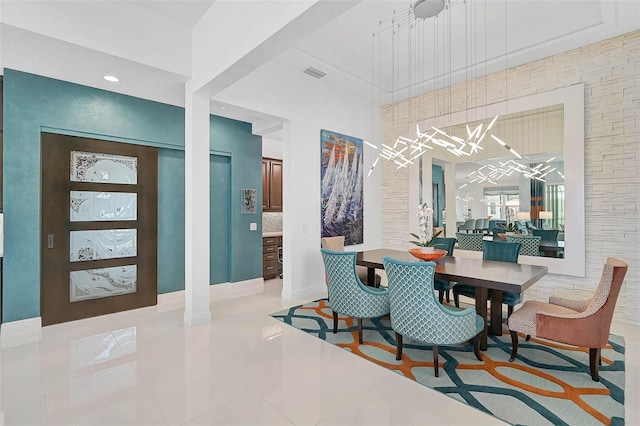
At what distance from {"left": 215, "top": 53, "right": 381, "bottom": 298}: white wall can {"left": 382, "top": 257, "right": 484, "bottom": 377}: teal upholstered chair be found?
235cm

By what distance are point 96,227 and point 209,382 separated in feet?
8.99

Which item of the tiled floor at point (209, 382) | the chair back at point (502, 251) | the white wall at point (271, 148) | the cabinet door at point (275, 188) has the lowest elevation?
the tiled floor at point (209, 382)

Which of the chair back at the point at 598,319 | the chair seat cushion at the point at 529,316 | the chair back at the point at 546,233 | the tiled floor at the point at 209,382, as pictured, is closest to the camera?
the tiled floor at the point at 209,382

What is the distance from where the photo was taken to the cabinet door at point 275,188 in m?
6.75

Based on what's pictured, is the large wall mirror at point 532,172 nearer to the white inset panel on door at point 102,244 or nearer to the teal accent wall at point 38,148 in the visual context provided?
the teal accent wall at point 38,148

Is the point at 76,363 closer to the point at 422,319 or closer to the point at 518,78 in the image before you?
the point at 422,319

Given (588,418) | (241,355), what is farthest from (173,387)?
(588,418)

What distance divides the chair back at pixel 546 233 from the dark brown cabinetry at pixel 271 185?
4.73 metres

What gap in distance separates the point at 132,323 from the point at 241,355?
1734mm

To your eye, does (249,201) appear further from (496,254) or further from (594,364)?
(594,364)

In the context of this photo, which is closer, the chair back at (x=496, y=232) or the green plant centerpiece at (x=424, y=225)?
the green plant centerpiece at (x=424, y=225)

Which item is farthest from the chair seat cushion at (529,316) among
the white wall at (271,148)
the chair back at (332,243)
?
the white wall at (271,148)

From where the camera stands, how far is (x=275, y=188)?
22.5ft

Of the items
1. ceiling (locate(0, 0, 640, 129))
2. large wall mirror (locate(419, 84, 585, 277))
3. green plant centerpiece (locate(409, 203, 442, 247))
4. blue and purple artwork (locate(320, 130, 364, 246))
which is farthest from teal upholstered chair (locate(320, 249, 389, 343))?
ceiling (locate(0, 0, 640, 129))
